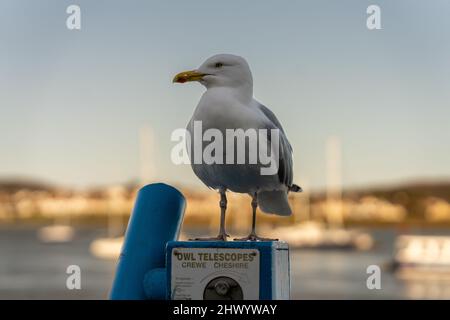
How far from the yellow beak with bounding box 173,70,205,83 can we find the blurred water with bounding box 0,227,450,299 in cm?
3621

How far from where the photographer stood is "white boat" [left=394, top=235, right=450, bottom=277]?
4575 cm

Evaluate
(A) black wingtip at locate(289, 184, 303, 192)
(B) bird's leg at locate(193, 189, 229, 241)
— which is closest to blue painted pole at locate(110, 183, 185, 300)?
(B) bird's leg at locate(193, 189, 229, 241)

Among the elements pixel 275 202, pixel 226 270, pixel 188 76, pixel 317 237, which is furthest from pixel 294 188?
pixel 317 237

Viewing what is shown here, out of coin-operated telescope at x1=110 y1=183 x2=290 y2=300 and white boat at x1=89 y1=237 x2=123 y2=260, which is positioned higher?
coin-operated telescope at x1=110 y1=183 x2=290 y2=300

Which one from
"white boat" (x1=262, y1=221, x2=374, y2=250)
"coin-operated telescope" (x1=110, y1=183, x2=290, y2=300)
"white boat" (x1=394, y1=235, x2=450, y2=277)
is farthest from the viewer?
"white boat" (x1=262, y1=221, x2=374, y2=250)

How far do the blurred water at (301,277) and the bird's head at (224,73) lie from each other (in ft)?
119

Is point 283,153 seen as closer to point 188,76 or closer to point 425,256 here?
point 188,76

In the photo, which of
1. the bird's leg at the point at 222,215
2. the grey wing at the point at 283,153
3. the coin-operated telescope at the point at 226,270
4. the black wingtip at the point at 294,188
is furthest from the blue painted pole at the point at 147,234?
the black wingtip at the point at 294,188

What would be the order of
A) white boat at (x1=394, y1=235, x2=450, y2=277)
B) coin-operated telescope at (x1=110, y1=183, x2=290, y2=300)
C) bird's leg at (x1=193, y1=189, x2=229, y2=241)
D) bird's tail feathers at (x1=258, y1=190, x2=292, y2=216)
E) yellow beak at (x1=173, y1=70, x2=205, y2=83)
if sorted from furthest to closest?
white boat at (x1=394, y1=235, x2=450, y2=277)
bird's tail feathers at (x1=258, y1=190, x2=292, y2=216)
yellow beak at (x1=173, y1=70, x2=205, y2=83)
bird's leg at (x1=193, y1=189, x2=229, y2=241)
coin-operated telescope at (x1=110, y1=183, x2=290, y2=300)

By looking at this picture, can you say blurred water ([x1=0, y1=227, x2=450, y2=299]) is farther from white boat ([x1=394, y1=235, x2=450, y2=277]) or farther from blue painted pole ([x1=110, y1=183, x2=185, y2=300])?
blue painted pole ([x1=110, y1=183, x2=185, y2=300])

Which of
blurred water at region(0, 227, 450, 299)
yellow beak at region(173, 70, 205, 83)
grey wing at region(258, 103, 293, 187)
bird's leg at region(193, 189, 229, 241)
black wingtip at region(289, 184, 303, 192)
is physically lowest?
blurred water at region(0, 227, 450, 299)

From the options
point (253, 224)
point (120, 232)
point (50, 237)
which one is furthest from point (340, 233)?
point (253, 224)

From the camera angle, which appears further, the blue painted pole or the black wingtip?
the black wingtip
